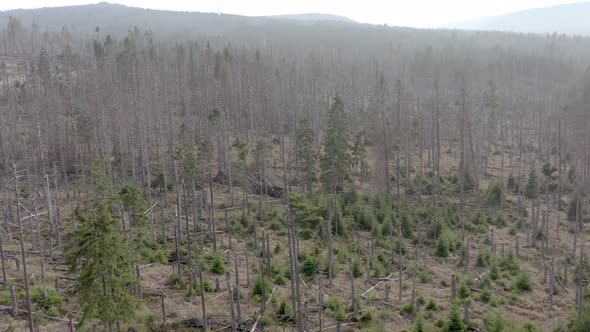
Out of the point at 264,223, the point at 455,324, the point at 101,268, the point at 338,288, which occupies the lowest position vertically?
the point at 338,288

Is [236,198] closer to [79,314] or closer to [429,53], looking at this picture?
[79,314]

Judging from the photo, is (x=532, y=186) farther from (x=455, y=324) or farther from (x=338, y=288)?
(x=455, y=324)

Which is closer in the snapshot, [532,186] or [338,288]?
[338,288]

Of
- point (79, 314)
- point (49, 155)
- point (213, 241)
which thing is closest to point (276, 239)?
point (213, 241)

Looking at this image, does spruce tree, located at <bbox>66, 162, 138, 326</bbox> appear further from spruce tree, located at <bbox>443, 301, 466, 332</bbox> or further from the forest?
spruce tree, located at <bbox>443, 301, 466, 332</bbox>

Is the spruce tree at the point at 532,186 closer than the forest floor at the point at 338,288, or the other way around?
the forest floor at the point at 338,288

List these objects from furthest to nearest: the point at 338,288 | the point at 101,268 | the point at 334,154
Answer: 1. the point at 334,154
2. the point at 338,288
3. the point at 101,268

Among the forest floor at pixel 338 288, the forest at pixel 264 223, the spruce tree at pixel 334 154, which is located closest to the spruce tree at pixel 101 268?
the forest at pixel 264 223

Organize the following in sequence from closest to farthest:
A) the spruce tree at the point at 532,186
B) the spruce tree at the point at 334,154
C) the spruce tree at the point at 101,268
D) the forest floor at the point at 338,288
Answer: the spruce tree at the point at 101,268 < the forest floor at the point at 338,288 < the spruce tree at the point at 334,154 < the spruce tree at the point at 532,186

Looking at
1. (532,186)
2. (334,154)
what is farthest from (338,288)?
(532,186)

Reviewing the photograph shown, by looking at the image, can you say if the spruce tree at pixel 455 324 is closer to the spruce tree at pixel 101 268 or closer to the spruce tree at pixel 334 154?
the spruce tree at pixel 101 268

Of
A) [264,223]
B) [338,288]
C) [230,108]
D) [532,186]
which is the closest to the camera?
[338,288]
